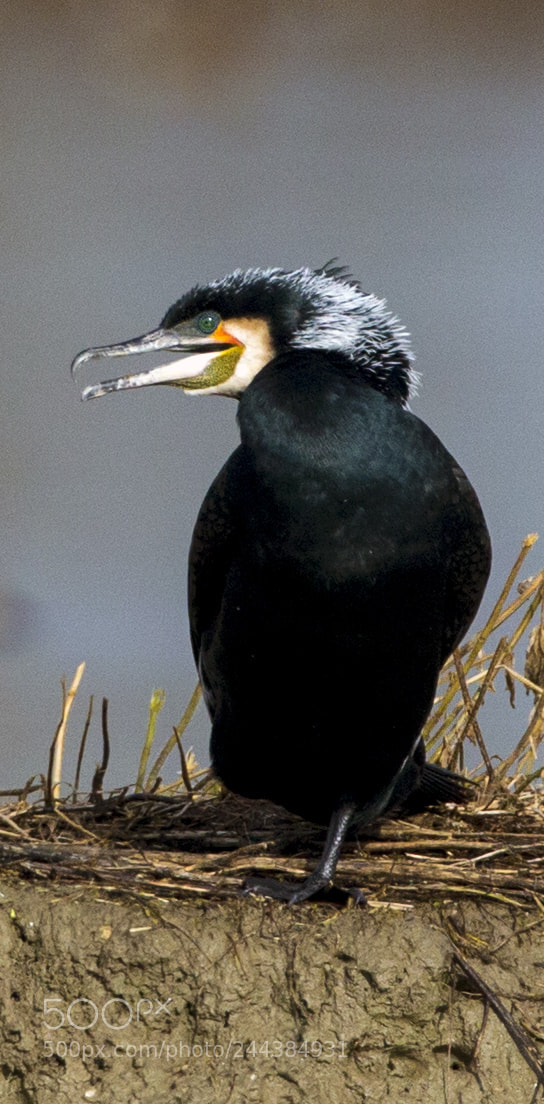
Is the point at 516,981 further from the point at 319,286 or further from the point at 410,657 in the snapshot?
the point at 319,286

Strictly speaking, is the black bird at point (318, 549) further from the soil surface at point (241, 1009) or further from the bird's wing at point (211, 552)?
the soil surface at point (241, 1009)

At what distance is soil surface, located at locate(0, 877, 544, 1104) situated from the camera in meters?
2.67

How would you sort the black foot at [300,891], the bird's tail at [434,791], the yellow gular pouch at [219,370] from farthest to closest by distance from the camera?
the bird's tail at [434,791]
the yellow gular pouch at [219,370]
the black foot at [300,891]

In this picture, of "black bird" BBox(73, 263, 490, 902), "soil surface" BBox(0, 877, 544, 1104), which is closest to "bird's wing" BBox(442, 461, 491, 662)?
"black bird" BBox(73, 263, 490, 902)

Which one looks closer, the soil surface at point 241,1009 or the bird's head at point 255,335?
the soil surface at point 241,1009

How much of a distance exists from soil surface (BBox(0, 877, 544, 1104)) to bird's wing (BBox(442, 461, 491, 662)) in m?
0.84

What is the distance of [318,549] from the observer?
293cm

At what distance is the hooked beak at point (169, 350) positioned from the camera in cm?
327

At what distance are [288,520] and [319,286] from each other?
0.65 m

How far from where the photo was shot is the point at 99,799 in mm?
3564

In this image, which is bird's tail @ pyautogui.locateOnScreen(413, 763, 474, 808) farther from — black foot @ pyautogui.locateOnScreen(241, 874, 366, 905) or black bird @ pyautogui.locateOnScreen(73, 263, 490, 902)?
black foot @ pyautogui.locateOnScreen(241, 874, 366, 905)

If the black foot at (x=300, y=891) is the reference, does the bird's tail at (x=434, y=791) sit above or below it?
above

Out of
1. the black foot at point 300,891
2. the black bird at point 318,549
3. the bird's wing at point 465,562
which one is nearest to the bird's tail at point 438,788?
the black bird at point 318,549

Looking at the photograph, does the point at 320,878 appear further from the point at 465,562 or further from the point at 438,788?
the point at 465,562
